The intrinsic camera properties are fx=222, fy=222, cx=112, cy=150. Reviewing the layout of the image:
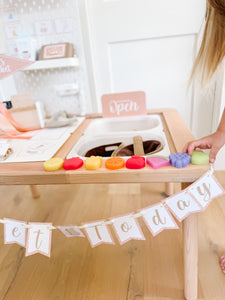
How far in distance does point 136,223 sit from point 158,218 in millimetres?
57

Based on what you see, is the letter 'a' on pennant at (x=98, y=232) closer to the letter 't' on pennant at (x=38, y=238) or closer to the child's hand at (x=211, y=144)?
the letter 't' on pennant at (x=38, y=238)

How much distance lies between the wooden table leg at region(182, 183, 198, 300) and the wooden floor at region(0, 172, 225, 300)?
2.4 inches

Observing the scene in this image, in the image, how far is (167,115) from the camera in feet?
3.10

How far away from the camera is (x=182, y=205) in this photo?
529 mm

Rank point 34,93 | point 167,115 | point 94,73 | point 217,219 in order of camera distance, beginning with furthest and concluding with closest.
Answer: point 94,73, point 34,93, point 217,219, point 167,115

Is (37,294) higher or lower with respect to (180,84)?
lower

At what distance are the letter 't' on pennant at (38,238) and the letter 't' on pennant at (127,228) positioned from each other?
177 millimetres

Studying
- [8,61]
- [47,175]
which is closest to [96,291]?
[47,175]

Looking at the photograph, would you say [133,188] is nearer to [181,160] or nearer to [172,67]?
[172,67]

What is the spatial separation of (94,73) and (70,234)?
960 millimetres

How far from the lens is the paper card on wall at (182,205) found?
1.71 ft

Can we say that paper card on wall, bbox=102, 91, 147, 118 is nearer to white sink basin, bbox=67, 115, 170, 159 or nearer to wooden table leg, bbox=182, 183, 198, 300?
white sink basin, bbox=67, 115, 170, 159

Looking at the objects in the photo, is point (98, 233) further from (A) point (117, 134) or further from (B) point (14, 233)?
(A) point (117, 134)

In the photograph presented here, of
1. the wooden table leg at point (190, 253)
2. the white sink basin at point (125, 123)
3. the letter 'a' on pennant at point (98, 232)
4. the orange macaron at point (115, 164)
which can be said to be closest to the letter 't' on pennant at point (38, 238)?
the letter 'a' on pennant at point (98, 232)
